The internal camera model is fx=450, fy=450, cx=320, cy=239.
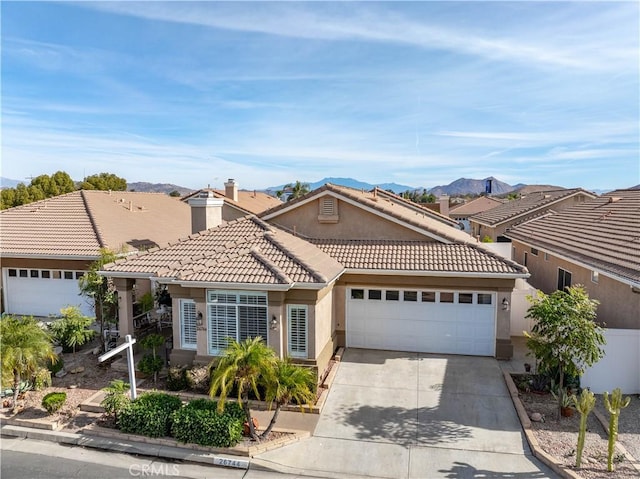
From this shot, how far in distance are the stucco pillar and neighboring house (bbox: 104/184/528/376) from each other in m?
0.04

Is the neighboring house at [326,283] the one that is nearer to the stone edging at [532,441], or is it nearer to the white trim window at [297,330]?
the white trim window at [297,330]

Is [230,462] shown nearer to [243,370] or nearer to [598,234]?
[243,370]

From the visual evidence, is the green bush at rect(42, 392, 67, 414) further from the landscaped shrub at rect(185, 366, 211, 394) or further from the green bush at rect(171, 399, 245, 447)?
the green bush at rect(171, 399, 245, 447)

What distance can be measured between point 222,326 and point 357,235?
22.5 ft

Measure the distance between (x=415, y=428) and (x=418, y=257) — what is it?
6556 millimetres

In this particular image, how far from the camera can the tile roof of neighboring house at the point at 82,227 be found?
778 inches

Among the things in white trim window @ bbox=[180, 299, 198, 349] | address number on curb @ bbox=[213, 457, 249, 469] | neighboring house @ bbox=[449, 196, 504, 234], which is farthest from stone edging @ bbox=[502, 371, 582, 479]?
neighboring house @ bbox=[449, 196, 504, 234]

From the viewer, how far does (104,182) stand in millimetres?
53688

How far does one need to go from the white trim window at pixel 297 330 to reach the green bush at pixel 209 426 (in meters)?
3.14

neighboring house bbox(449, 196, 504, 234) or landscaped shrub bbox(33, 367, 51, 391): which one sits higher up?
neighboring house bbox(449, 196, 504, 234)

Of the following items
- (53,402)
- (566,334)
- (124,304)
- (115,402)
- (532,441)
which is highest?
(566,334)

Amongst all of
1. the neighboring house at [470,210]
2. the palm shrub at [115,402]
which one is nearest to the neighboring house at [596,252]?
the palm shrub at [115,402]

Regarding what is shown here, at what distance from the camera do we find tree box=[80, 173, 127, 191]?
172ft

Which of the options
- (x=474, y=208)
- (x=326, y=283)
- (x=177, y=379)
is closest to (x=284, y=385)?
(x=326, y=283)
